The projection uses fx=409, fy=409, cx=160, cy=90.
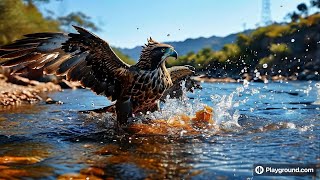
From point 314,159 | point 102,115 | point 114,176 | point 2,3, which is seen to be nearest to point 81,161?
point 114,176

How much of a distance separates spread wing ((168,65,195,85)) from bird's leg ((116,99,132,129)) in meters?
1.37

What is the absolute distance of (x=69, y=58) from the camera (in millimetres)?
6180

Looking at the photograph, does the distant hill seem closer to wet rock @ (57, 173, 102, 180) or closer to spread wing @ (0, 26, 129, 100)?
spread wing @ (0, 26, 129, 100)

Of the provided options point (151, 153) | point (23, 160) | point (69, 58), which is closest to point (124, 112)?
point (69, 58)

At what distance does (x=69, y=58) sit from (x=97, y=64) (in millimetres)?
438

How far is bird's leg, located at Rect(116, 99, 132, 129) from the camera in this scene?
20.6ft

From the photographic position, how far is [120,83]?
6.30 m

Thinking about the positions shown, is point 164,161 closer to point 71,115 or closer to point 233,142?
point 233,142

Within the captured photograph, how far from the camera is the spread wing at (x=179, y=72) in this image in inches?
294

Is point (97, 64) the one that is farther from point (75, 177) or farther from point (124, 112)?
point (75, 177)

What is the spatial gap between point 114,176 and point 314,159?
1924 millimetres

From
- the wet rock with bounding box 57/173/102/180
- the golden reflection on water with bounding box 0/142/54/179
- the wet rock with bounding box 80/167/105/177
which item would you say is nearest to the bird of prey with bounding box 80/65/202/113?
the golden reflection on water with bounding box 0/142/54/179

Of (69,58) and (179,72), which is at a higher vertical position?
(69,58)

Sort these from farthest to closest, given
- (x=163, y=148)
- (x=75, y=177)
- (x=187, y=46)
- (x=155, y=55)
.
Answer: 1. (x=187, y=46)
2. (x=155, y=55)
3. (x=163, y=148)
4. (x=75, y=177)
